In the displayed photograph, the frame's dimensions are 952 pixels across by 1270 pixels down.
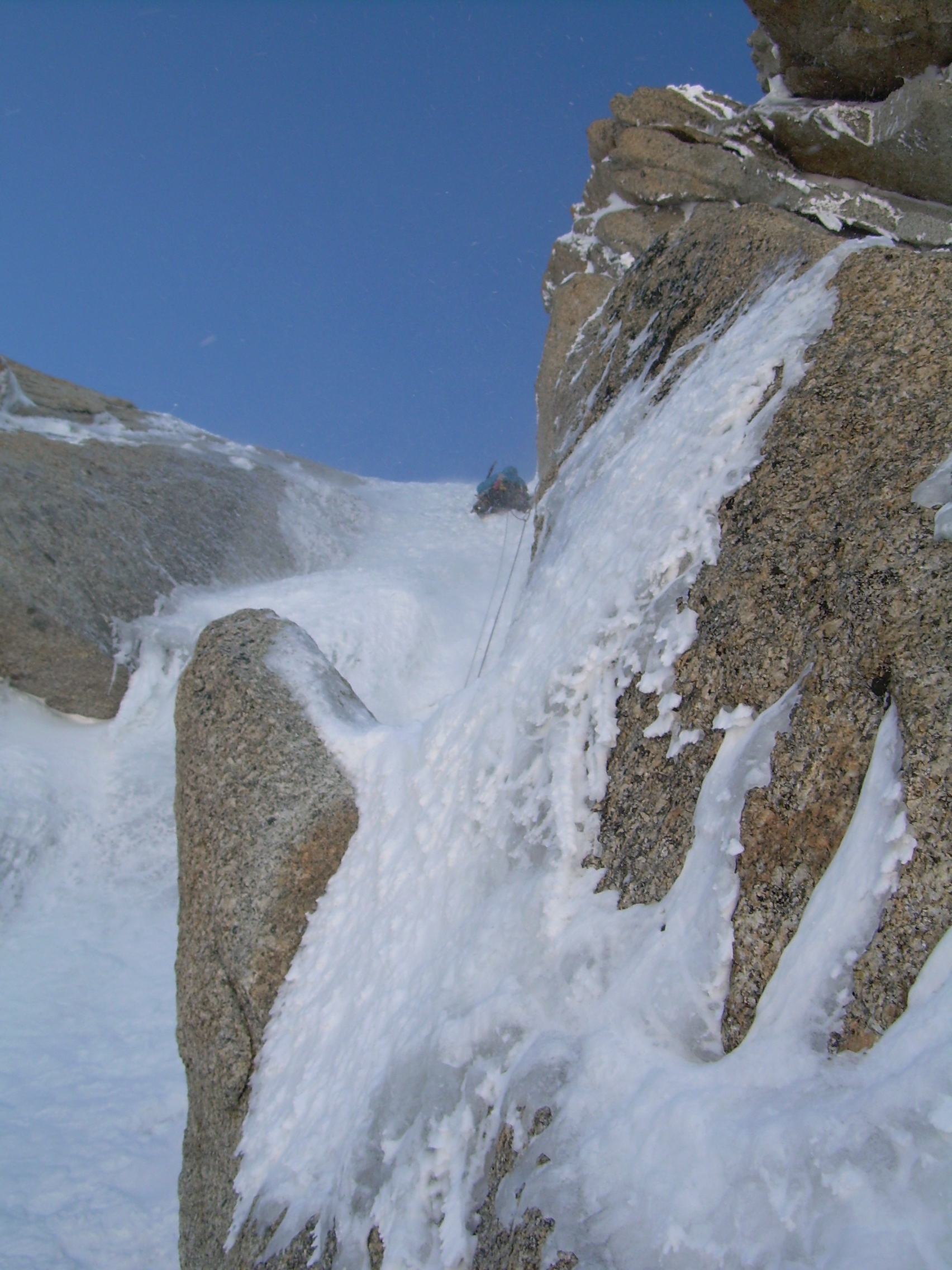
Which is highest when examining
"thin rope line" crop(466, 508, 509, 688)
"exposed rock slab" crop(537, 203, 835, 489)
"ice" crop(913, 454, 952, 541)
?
"thin rope line" crop(466, 508, 509, 688)

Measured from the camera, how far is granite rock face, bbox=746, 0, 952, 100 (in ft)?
27.7

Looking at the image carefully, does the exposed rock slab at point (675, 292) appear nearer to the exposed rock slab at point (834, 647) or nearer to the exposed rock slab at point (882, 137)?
the exposed rock slab at point (834, 647)

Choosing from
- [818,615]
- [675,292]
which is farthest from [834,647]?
[675,292]

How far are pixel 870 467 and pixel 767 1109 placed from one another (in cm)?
202

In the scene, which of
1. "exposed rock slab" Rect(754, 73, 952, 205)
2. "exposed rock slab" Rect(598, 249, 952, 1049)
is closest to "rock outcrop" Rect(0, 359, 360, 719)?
"exposed rock slab" Rect(598, 249, 952, 1049)

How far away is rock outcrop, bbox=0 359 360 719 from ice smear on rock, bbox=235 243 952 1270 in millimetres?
6743

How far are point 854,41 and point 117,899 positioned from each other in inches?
485

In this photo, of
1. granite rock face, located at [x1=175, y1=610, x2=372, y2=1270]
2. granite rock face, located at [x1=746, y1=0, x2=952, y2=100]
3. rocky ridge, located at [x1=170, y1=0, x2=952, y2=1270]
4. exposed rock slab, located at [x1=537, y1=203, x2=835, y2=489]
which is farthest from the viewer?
granite rock face, located at [x1=746, y1=0, x2=952, y2=100]

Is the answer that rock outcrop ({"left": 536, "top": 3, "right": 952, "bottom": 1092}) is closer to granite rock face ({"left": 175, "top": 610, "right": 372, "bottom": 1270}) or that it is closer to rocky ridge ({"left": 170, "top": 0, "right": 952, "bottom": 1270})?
rocky ridge ({"left": 170, "top": 0, "right": 952, "bottom": 1270})

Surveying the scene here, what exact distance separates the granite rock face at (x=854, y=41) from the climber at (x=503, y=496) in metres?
11.8

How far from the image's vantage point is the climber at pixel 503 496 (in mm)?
21219

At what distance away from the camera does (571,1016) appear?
258 centimetres

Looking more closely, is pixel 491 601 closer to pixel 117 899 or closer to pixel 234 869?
pixel 117 899

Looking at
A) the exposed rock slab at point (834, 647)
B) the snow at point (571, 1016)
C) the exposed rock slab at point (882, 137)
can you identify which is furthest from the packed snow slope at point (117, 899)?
the exposed rock slab at point (882, 137)
